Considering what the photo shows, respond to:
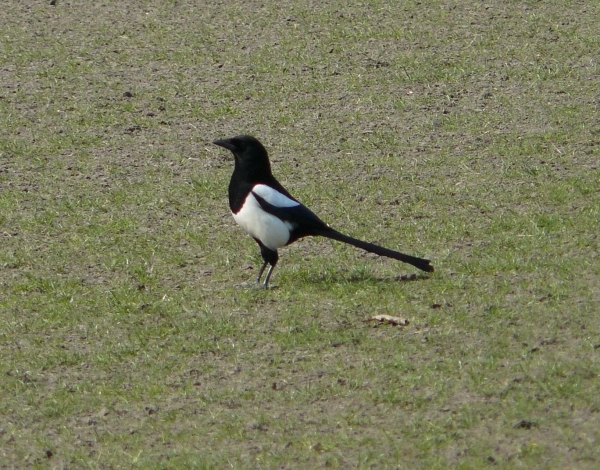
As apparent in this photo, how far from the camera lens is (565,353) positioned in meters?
5.60

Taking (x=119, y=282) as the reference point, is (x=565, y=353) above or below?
above

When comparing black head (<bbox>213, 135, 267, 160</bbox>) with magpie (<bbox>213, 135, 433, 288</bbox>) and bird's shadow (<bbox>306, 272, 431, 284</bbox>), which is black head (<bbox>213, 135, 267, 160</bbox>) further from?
bird's shadow (<bbox>306, 272, 431, 284</bbox>)

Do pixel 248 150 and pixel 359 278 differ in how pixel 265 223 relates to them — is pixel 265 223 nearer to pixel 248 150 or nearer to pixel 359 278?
pixel 248 150

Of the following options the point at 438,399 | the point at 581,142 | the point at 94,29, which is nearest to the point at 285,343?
the point at 438,399

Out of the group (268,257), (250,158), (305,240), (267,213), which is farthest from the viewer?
(305,240)

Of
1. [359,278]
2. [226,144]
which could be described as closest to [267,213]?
[226,144]

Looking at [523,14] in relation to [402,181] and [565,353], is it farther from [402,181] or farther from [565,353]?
[565,353]

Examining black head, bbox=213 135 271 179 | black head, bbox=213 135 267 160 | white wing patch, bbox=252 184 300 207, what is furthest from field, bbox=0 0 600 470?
black head, bbox=213 135 267 160

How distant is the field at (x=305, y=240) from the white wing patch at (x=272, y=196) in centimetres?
53

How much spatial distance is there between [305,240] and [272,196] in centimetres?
93

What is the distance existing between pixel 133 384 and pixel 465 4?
8.31m

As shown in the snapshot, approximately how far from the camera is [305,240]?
7641mm

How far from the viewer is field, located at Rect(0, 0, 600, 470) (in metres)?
5.13

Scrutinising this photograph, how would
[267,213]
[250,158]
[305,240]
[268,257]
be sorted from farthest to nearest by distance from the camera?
[305,240], [250,158], [268,257], [267,213]
